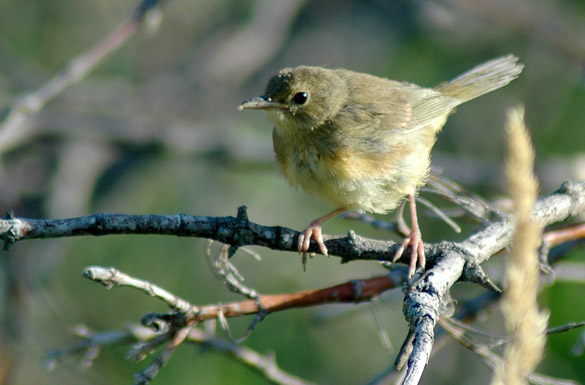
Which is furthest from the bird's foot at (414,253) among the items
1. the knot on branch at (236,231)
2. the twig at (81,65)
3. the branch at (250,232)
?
the twig at (81,65)

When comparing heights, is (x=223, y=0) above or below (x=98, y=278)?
above

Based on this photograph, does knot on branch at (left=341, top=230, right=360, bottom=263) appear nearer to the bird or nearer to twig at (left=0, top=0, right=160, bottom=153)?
the bird

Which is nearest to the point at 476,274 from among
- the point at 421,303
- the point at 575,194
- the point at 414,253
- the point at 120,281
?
the point at 414,253

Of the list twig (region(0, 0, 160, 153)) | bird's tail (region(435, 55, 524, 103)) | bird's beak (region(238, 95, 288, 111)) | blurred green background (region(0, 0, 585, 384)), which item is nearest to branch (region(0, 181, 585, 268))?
blurred green background (region(0, 0, 585, 384))

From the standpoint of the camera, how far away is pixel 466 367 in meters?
5.09

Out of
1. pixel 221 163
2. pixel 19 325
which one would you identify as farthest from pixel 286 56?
pixel 19 325

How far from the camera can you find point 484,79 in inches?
175

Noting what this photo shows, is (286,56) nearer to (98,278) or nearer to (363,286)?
(363,286)

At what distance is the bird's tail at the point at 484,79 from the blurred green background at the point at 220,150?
0.51 metres

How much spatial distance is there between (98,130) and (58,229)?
3482 mm

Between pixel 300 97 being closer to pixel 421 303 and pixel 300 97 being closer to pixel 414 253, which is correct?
pixel 414 253

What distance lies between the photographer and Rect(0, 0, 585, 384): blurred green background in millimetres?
4863

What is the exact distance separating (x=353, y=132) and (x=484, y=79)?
4.39 ft

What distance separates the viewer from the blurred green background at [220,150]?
4863mm
